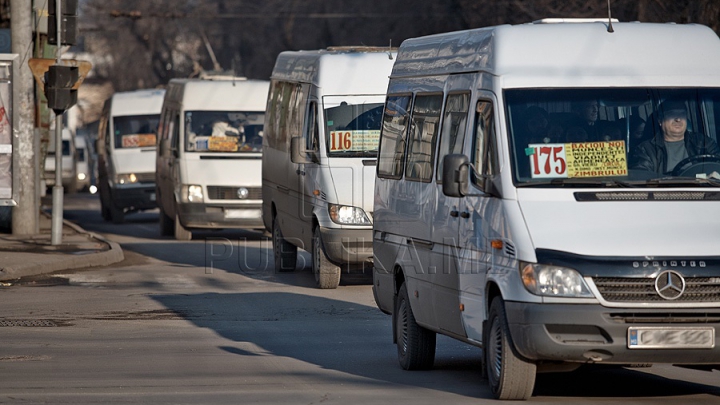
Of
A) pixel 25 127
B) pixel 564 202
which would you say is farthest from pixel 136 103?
pixel 564 202

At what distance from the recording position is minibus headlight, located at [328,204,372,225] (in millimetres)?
16188

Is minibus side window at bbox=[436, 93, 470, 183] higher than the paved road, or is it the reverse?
minibus side window at bbox=[436, 93, 470, 183]

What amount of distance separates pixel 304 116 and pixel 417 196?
724 cm

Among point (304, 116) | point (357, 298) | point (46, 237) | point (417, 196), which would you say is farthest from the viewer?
point (46, 237)

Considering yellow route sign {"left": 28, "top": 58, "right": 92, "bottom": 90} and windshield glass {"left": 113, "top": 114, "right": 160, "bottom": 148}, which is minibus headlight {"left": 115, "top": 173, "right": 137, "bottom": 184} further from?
yellow route sign {"left": 28, "top": 58, "right": 92, "bottom": 90}

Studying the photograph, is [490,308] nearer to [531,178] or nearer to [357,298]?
[531,178]

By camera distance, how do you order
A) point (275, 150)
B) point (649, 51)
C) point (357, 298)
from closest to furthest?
point (649, 51) < point (357, 298) < point (275, 150)

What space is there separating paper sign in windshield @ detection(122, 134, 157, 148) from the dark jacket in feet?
78.2

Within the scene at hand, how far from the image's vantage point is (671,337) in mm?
8047

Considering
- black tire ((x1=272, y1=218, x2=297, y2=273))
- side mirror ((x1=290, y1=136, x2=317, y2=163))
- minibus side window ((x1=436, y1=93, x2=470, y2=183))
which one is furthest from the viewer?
black tire ((x1=272, y1=218, x2=297, y2=273))

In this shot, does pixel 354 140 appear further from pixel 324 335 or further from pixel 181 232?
pixel 181 232

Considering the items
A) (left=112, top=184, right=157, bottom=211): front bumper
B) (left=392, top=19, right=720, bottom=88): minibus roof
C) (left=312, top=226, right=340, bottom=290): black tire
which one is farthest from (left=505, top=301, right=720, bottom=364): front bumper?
(left=112, top=184, right=157, bottom=211): front bumper

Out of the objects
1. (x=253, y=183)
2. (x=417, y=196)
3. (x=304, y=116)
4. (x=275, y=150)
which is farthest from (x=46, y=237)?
(x=417, y=196)

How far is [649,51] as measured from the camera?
9.24 m
